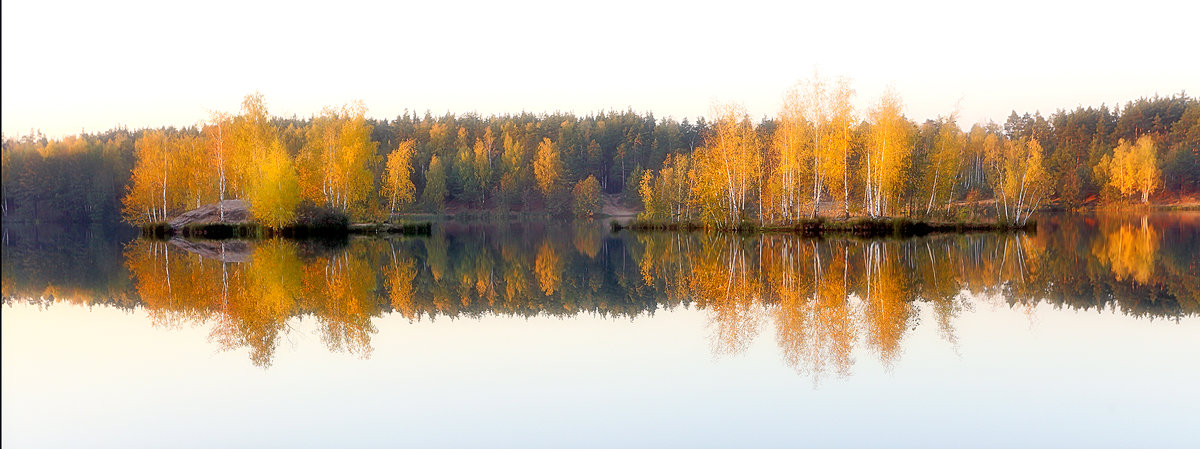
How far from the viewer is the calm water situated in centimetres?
787

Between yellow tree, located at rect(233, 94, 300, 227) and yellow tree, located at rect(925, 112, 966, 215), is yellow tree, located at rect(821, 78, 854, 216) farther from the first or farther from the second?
yellow tree, located at rect(233, 94, 300, 227)

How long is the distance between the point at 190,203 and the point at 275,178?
1772cm

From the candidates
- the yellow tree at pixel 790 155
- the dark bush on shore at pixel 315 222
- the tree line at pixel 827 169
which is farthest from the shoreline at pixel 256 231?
the yellow tree at pixel 790 155

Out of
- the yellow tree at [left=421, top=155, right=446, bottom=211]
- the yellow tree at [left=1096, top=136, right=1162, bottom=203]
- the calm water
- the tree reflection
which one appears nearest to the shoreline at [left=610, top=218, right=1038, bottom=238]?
the tree reflection

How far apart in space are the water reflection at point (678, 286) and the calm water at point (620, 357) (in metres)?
0.11

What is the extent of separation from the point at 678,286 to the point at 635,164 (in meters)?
83.2

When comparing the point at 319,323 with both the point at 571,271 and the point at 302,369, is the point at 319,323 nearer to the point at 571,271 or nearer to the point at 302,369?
the point at 302,369

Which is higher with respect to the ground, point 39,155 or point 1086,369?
point 39,155

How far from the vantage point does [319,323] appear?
13.8 m

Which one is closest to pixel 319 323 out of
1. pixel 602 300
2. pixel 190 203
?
pixel 602 300

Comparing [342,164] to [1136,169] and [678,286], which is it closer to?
[678,286]

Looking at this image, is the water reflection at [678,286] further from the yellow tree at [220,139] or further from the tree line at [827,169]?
the yellow tree at [220,139]

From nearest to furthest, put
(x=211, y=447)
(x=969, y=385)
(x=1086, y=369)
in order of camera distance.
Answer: (x=211, y=447) < (x=969, y=385) < (x=1086, y=369)

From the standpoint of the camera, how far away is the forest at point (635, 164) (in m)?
43.1
